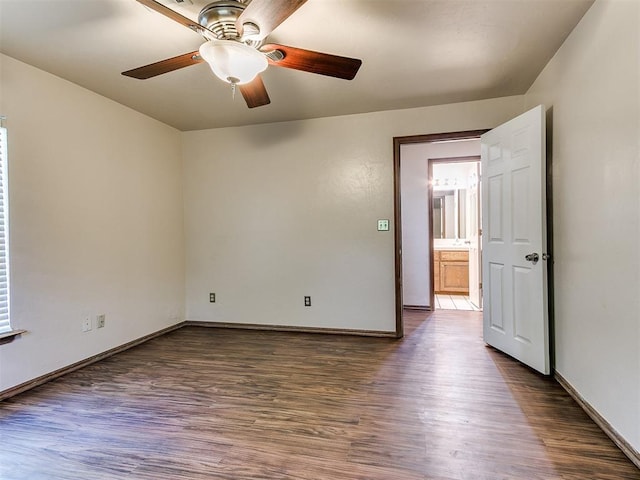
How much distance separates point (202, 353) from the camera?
3.04 m

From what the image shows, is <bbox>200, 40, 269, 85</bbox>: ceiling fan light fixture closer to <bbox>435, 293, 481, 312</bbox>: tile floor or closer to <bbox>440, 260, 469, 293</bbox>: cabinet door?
<bbox>435, 293, 481, 312</bbox>: tile floor

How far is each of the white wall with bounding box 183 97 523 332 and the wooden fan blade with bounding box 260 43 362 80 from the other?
165 centimetres

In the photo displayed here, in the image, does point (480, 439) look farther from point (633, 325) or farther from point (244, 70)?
point (244, 70)

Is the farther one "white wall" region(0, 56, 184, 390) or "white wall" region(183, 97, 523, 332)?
"white wall" region(183, 97, 523, 332)

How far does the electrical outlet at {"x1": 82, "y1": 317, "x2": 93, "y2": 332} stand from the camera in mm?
2736

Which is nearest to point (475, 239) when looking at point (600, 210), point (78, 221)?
point (600, 210)

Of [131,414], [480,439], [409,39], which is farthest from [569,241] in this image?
[131,414]

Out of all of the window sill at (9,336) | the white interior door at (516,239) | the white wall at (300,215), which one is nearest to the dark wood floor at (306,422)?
the white interior door at (516,239)

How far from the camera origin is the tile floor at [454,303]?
4.59 m

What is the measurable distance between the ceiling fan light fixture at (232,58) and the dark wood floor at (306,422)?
6.24 feet

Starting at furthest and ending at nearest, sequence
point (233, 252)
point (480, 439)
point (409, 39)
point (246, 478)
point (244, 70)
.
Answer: point (233, 252)
point (409, 39)
point (480, 439)
point (244, 70)
point (246, 478)

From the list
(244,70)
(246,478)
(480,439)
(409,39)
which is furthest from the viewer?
(409,39)

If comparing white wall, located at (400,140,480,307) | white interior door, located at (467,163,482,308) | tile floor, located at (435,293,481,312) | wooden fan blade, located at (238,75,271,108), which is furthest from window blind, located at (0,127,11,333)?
white interior door, located at (467,163,482,308)

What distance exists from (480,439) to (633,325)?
0.93 m
